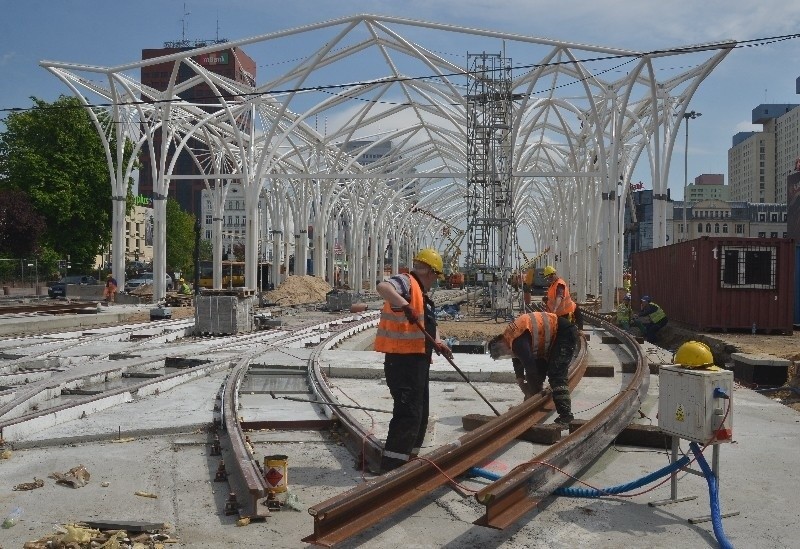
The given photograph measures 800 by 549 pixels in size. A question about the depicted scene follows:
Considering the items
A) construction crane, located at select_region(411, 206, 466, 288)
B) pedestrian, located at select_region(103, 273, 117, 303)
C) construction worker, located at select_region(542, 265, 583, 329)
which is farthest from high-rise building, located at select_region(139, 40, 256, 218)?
construction worker, located at select_region(542, 265, 583, 329)

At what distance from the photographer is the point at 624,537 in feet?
14.8

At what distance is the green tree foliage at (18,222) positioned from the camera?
43875 millimetres

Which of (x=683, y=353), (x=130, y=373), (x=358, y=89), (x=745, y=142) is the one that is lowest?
(x=130, y=373)

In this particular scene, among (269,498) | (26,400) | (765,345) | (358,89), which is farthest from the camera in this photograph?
(358,89)

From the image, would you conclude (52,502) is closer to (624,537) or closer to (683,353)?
(624,537)

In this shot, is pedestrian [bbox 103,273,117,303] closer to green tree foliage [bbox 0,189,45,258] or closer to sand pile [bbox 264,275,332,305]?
sand pile [bbox 264,275,332,305]

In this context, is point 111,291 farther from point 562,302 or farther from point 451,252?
point 451,252

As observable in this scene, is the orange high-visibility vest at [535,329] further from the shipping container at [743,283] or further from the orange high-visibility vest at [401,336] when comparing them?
the shipping container at [743,283]

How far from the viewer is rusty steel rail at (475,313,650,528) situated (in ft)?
14.4

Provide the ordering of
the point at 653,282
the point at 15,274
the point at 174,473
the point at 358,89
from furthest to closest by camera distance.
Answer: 1. the point at 15,274
2. the point at 358,89
3. the point at 653,282
4. the point at 174,473

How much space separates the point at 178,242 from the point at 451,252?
3182 cm

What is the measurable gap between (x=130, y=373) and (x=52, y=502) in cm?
665

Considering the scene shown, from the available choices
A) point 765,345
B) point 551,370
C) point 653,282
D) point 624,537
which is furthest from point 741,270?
point 624,537

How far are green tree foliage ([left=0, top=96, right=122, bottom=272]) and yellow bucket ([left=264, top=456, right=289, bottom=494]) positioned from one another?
144 ft
